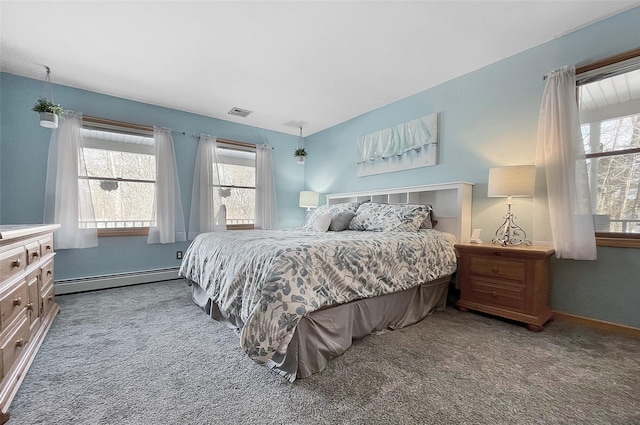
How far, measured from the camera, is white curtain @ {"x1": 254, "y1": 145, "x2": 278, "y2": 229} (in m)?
4.57

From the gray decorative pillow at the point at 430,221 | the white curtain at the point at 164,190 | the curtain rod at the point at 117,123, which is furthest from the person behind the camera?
the white curtain at the point at 164,190

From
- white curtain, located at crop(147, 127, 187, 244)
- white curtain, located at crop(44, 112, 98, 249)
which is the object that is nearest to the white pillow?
white curtain, located at crop(147, 127, 187, 244)

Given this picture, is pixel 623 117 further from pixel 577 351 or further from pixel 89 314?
pixel 89 314

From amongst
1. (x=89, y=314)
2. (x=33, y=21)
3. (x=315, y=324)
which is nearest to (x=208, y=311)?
(x=89, y=314)

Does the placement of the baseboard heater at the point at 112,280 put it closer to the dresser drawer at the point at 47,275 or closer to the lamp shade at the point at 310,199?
the dresser drawer at the point at 47,275

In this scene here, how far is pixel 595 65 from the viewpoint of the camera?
2117mm

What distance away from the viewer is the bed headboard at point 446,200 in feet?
8.98

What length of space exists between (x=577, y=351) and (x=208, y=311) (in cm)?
282

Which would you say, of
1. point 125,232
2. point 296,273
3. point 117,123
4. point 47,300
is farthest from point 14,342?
point 117,123

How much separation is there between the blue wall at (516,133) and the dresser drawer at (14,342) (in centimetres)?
353

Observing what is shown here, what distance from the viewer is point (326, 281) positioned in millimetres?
1643

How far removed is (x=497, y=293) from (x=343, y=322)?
146 centimetres

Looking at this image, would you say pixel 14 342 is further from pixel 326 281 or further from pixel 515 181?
pixel 515 181

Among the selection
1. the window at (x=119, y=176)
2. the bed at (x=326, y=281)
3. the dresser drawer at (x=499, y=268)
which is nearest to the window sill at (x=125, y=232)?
the window at (x=119, y=176)
